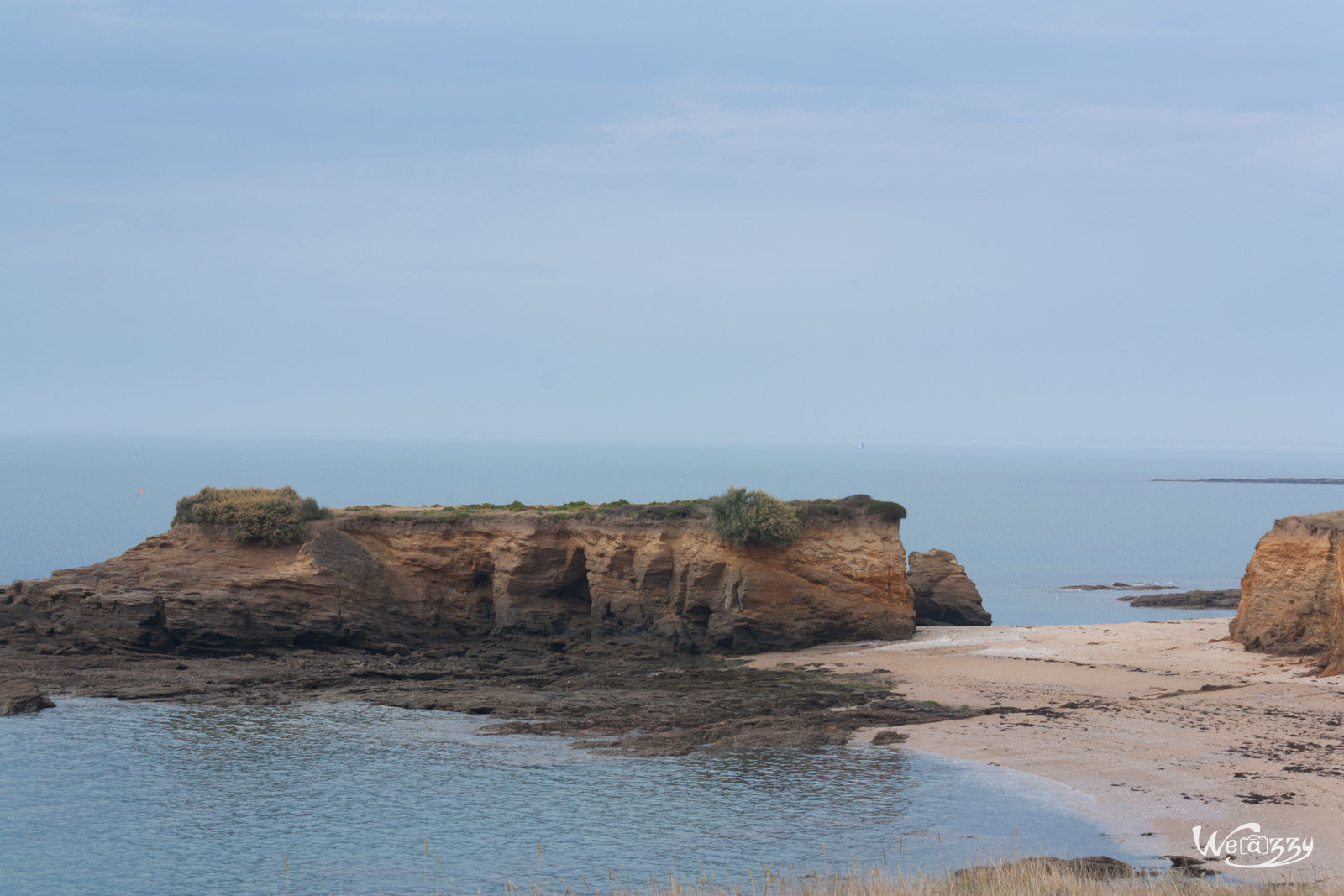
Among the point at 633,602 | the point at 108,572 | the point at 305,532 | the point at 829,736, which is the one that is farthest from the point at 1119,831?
the point at 108,572

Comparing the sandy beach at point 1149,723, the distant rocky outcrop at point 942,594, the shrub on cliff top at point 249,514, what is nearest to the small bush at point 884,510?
the sandy beach at point 1149,723

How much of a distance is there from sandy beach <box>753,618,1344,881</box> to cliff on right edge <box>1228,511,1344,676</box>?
0.66 metres

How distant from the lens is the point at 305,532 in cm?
3183

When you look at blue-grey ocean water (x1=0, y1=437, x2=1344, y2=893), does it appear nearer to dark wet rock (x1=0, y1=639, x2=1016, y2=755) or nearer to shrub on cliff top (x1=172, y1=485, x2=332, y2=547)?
dark wet rock (x1=0, y1=639, x2=1016, y2=755)

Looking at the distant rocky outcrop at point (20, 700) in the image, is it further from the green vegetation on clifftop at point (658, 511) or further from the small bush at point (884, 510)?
the small bush at point (884, 510)

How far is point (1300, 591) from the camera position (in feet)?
87.6

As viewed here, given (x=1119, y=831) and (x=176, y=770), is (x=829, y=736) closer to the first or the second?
(x=1119, y=831)

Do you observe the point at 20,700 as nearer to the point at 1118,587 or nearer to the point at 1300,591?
the point at 1300,591

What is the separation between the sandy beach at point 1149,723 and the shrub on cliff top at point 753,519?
10.1 ft

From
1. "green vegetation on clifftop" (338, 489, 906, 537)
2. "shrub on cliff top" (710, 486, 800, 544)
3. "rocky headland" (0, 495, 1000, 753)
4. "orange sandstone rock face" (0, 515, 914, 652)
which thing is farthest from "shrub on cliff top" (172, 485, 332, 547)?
"shrub on cliff top" (710, 486, 800, 544)

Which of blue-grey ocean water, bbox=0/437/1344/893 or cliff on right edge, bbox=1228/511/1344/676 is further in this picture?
cliff on right edge, bbox=1228/511/1344/676

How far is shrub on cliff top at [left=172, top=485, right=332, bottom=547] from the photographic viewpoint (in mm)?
31203

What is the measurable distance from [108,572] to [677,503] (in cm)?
1495

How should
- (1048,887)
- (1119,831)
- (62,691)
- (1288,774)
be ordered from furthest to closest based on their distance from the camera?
(62,691), (1288,774), (1119,831), (1048,887)
